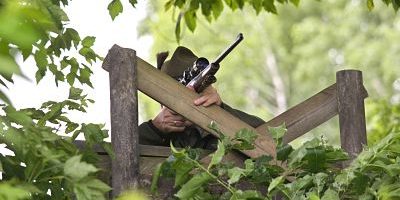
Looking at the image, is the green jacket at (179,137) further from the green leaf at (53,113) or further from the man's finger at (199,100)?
the green leaf at (53,113)

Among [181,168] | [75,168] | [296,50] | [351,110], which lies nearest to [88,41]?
[181,168]

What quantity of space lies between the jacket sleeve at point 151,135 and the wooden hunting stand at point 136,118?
41 centimetres

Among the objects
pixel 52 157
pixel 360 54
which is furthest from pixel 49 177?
pixel 360 54

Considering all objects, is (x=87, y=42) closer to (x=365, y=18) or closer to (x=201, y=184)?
(x=201, y=184)

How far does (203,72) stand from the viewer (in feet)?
12.4

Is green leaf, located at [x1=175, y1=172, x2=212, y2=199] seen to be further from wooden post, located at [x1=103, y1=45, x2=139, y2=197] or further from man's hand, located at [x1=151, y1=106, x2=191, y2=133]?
man's hand, located at [x1=151, y1=106, x2=191, y2=133]

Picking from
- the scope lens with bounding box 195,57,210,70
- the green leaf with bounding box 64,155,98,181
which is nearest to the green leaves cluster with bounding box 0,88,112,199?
the green leaf with bounding box 64,155,98,181

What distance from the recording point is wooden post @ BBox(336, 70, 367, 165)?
13.0 feet

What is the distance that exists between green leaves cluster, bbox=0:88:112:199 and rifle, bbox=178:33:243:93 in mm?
747

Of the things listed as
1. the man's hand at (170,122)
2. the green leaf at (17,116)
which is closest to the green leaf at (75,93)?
the man's hand at (170,122)

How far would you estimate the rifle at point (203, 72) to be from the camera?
3736 millimetres

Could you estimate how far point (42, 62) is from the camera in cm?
312

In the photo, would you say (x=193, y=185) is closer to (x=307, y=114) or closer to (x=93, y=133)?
(x=93, y=133)

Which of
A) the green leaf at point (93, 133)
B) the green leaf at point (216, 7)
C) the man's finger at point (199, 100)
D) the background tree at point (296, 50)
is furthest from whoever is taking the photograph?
the background tree at point (296, 50)
